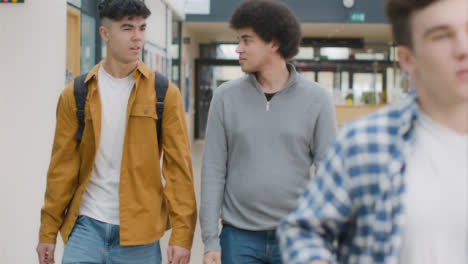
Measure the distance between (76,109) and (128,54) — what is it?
0.34 m

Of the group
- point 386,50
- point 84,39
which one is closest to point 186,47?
point 386,50

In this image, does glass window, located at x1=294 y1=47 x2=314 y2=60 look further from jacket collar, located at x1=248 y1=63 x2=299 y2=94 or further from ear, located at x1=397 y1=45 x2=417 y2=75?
ear, located at x1=397 y1=45 x2=417 y2=75

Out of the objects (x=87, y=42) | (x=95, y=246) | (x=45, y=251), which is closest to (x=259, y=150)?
(x=95, y=246)

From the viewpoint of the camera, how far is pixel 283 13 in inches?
115

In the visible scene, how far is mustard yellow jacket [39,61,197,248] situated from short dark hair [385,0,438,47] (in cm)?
165

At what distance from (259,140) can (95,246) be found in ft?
2.69

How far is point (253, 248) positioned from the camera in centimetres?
267

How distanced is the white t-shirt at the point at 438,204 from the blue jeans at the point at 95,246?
5.64ft

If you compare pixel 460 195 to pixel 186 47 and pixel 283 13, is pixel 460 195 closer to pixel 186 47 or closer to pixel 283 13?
pixel 283 13

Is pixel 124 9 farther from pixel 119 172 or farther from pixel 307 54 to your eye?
pixel 307 54

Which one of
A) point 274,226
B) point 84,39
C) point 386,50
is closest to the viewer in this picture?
point 274,226

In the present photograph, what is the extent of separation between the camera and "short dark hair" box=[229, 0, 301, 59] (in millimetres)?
2875

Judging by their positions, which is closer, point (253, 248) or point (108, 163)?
point (253, 248)

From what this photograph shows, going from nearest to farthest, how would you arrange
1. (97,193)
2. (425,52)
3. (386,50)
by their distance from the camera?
(425,52), (97,193), (386,50)
